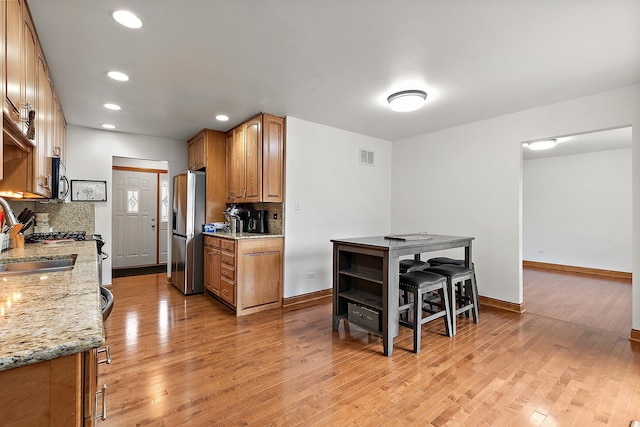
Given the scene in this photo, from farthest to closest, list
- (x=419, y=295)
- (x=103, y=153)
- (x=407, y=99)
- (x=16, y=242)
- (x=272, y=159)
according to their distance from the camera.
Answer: (x=103, y=153) → (x=272, y=159) → (x=407, y=99) → (x=419, y=295) → (x=16, y=242)

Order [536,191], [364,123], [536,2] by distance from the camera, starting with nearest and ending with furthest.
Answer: [536,2]
[364,123]
[536,191]

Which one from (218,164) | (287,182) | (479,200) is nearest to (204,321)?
(287,182)

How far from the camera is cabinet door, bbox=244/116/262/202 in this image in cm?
374

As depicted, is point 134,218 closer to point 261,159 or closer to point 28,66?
point 261,159

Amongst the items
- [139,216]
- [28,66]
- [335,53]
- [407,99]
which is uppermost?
[335,53]

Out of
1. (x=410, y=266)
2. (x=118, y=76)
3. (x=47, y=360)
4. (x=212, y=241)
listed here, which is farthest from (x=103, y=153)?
(x=47, y=360)

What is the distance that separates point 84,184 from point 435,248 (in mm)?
4826

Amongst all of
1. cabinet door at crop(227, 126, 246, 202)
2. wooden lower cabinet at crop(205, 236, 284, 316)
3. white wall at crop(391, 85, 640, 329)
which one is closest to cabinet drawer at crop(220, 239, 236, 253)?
wooden lower cabinet at crop(205, 236, 284, 316)

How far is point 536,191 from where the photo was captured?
22.2 ft

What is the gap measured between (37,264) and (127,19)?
5.85 ft

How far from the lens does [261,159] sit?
3717mm

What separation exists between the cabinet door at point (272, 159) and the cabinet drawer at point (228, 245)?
2.10ft

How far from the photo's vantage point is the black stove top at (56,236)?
A: 11.0 ft

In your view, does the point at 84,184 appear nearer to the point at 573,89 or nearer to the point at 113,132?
the point at 113,132
